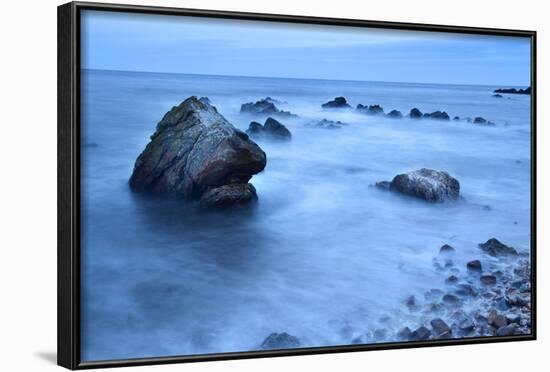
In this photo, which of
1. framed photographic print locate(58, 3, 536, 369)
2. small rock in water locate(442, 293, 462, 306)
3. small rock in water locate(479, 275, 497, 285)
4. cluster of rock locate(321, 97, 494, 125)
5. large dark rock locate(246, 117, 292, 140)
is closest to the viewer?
framed photographic print locate(58, 3, 536, 369)

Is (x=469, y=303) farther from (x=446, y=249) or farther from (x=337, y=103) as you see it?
(x=337, y=103)

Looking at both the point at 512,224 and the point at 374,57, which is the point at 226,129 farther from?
the point at 512,224

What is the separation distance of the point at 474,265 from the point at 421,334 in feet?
1.84

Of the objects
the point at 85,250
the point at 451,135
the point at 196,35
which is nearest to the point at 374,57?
the point at 451,135

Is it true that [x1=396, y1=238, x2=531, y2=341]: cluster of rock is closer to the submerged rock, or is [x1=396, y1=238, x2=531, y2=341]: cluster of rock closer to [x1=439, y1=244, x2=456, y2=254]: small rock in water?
[x1=439, y1=244, x2=456, y2=254]: small rock in water

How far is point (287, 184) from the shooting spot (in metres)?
7.22

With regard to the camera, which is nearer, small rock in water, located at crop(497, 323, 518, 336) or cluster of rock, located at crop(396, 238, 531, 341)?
cluster of rock, located at crop(396, 238, 531, 341)

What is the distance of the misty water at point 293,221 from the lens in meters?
6.76

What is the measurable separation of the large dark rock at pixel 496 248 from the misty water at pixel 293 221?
5 cm

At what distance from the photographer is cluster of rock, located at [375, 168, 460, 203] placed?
7.45m

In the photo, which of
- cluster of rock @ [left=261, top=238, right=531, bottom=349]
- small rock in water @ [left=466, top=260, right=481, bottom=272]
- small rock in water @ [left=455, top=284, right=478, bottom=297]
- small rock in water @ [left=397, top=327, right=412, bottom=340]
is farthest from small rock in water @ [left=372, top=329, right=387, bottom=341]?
small rock in water @ [left=466, top=260, right=481, bottom=272]

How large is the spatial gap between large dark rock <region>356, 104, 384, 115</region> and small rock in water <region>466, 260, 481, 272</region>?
108 centimetres

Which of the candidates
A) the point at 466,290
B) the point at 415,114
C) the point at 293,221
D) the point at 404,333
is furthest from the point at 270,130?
the point at 466,290

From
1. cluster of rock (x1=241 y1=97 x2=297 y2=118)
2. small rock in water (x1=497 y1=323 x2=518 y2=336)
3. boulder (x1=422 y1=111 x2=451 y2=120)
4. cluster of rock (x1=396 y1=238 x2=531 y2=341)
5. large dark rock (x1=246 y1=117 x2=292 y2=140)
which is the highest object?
cluster of rock (x1=241 y1=97 x2=297 y2=118)
